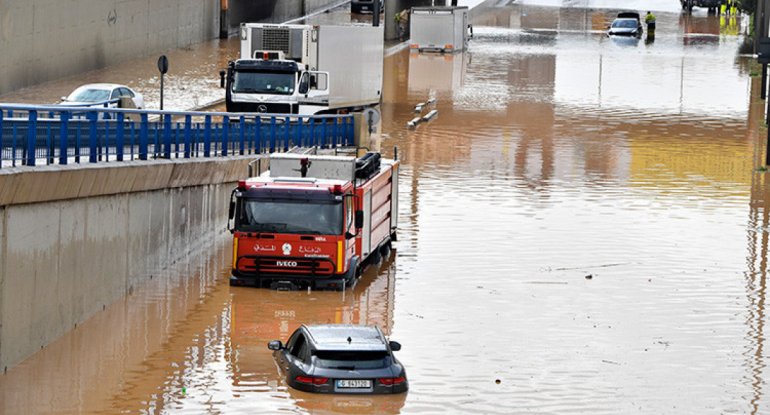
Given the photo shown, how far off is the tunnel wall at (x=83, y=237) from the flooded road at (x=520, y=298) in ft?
1.46

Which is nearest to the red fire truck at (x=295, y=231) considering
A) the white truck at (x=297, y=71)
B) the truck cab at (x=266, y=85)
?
the truck cab at (x=266, y=85)

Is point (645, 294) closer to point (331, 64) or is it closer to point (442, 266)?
point (442, 266)

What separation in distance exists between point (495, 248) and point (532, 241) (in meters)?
1.22

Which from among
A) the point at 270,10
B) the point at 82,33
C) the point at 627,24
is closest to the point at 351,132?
the point at 82,33

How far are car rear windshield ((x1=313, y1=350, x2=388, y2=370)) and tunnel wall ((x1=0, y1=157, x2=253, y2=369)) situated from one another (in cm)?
452

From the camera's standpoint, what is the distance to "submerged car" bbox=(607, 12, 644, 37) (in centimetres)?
10012

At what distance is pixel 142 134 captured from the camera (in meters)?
31.5

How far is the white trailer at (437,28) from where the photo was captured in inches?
3388

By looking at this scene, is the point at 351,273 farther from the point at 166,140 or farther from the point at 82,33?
the point at 82,33

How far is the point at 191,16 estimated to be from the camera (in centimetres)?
7838

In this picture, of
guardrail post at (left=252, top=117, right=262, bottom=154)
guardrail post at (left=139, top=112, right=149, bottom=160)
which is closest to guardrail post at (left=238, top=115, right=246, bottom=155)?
guardrail post at (left=252, top=117, right=262, bottom=154)

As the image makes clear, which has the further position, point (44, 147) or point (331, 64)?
point (331, 64)

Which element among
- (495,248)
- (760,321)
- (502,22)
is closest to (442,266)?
(495,248)

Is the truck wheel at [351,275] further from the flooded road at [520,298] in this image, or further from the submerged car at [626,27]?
the submerged car at [626,27]
